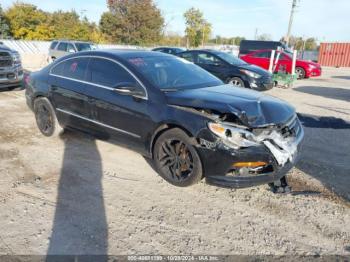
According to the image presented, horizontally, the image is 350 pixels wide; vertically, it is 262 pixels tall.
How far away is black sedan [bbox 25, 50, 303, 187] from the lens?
3.43m

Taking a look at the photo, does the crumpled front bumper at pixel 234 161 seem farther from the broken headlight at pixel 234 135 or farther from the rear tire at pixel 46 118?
the rear tire at pixel 46 118

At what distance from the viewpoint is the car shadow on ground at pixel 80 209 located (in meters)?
2.77

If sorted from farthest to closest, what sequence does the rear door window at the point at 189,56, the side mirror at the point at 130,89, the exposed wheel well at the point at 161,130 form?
the rear door window at the point at 189,56 → the side mirror at the point at 130,89 → the exposed wheel well at the point at 161,130

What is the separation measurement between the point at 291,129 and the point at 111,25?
46.8m

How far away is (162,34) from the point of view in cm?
4894

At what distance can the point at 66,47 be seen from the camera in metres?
17.2

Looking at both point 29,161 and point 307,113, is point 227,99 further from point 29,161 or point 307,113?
point 307,113

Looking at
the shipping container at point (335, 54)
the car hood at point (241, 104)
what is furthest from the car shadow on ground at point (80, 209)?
the shipping container at point (335, 54)

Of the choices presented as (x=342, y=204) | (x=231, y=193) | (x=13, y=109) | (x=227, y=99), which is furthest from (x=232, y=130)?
(x=13, y=109)

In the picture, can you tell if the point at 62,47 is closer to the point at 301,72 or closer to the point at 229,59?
the point at 229,59

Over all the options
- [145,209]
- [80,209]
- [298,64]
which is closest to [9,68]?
[80,209]

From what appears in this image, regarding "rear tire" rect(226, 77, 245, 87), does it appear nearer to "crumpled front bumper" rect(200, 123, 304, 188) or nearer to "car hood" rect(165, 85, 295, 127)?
"car hood" rect(165, 85, 295, 127)

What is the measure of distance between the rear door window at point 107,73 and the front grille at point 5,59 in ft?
19.1

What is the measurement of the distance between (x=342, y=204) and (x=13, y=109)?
24.0ft
